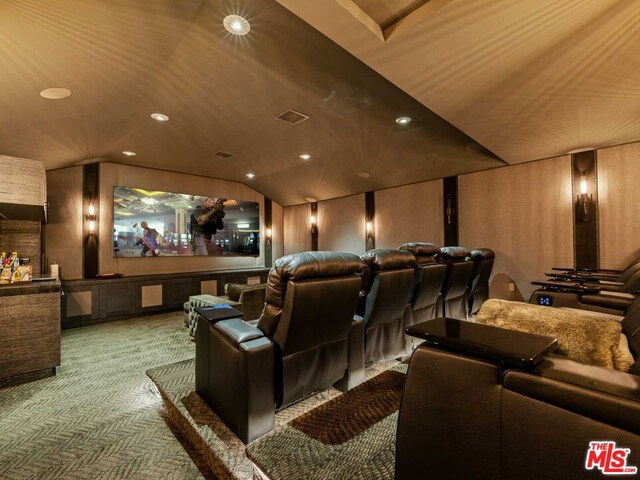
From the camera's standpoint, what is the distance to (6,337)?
2.51 m

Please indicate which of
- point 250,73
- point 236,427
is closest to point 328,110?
point 250,73

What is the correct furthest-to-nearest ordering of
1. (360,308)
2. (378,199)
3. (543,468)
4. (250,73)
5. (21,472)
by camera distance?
(378,199)
(250,73)
(360,308)
(21,472)
(543,468)

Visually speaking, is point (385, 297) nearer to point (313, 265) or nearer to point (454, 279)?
point (313, 265)

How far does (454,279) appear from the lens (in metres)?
3.27

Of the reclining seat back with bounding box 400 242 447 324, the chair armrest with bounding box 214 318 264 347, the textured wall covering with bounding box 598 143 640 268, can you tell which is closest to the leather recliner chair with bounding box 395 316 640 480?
the chair armrest with bounding box 214 318 264 347

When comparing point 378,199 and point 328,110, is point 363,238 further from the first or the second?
point 328,110

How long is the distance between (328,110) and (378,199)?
319 centimetres

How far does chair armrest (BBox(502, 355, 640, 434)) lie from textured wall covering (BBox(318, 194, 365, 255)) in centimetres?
633

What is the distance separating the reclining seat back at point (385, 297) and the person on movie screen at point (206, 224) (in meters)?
5.14

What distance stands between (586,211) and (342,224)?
467cm

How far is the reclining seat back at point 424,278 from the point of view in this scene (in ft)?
8.80

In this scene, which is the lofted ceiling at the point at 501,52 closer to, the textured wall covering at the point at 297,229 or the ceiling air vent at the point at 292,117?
the ceiling air vent at the point at 292,117

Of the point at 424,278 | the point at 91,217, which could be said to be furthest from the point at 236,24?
the point at 91,217
